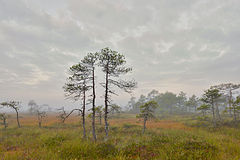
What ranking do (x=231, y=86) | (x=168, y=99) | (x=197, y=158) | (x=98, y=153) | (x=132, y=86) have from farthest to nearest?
(x=168, y=99) → (x=231, y=86) → (x=132, y=86) → (x=98, y=153) → (x=197, y=158)

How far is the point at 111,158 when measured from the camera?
593 cm

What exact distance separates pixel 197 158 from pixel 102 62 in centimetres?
1078

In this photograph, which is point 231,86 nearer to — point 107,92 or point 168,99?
point 107,92

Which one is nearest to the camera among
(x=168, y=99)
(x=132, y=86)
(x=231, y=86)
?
(x=132, y=86)

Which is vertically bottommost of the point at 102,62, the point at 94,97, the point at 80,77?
the point at 94,97

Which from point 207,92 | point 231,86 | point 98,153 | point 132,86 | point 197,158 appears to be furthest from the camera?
point 231,86

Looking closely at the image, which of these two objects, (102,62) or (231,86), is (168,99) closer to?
(231,86)

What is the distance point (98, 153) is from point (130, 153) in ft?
7.14

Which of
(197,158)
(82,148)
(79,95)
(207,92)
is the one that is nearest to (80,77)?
(79,95)

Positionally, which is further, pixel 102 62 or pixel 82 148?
pixel 102 62

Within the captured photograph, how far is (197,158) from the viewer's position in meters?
5.66

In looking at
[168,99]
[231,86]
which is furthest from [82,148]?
[168,99]

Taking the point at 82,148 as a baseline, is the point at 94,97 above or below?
above

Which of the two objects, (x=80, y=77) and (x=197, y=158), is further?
(x=80, y=77)
